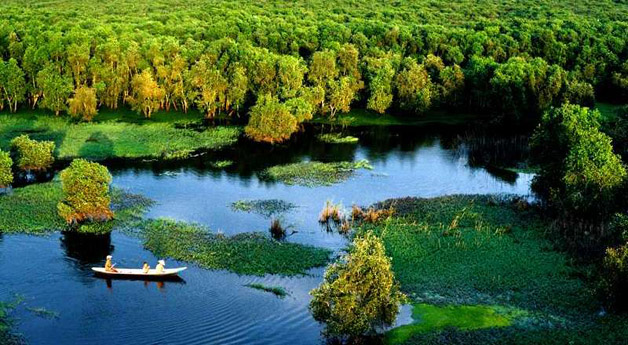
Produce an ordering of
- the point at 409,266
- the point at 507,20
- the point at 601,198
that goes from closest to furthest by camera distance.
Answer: the point at 409,266 → the point at 601,198 → the point at 507,20

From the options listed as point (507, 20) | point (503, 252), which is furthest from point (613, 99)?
point (503, 252)

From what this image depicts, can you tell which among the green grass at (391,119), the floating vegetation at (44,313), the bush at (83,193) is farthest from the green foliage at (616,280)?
the green grass at (391,119)

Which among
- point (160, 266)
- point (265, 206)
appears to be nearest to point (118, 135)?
point (265, 206)

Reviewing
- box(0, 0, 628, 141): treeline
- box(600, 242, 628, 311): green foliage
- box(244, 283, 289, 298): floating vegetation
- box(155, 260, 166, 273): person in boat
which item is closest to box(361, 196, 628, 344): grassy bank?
box(600, 242, 628, 311): green foliage

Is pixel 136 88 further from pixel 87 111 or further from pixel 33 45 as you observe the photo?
pixel 33 45

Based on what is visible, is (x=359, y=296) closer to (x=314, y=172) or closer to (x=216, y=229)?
(x=216, y=229)

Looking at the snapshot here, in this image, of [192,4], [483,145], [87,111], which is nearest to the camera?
[483,145]

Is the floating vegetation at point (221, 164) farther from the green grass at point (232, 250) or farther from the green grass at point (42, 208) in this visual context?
the green grass at point (232, 250)
